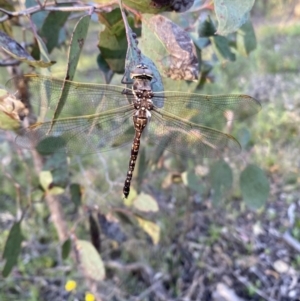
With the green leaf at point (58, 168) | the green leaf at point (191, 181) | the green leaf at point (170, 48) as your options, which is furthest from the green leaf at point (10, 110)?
the green leaf at point (191, 181)

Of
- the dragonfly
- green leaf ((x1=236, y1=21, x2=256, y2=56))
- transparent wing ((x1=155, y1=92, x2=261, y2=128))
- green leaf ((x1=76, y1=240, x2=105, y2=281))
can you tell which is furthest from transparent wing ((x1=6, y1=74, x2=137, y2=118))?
green leaf ((x1=76, y1=240, x2=105, y2=281))

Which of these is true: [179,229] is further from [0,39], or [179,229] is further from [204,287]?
[0,39]

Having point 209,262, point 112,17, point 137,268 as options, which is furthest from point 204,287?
point 112,17

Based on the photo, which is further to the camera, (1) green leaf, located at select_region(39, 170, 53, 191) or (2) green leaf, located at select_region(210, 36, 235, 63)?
(1) green leaf, located at select_region(39, 170, 53, 191)

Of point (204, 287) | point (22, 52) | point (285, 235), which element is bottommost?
point (204, 287)

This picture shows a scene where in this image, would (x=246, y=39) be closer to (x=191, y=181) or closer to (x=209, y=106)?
(x=209, y=106)

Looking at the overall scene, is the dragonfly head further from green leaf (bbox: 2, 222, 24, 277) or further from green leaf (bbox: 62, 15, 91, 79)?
green leaf (bbox: 2, 222, 24, 277)

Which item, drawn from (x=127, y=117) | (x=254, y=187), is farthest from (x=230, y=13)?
(x=254, y=187)
